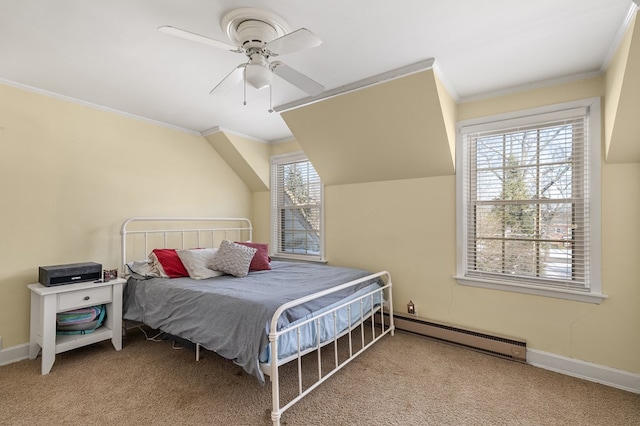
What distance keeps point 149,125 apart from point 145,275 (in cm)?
166

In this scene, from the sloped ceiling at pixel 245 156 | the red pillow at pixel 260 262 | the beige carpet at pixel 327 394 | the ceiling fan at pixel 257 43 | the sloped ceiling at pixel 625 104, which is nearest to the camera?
the ceiling fan at pixel 257 43

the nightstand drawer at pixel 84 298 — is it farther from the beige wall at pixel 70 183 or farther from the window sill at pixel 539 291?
the window sill at pixel 539 291

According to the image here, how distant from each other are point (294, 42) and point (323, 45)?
526 millimetres

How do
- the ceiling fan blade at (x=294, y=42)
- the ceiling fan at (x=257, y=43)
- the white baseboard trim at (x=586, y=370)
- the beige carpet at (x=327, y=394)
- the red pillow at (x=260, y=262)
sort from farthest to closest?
the red pillow at (x=260, y=262) < the white baseboard trim at (x=586, y=370) < the beige carpet at (x=327, y=394) < the ceiling fan at (x=257, y=43) < the ceiling fan blade at (x=294, y=42)

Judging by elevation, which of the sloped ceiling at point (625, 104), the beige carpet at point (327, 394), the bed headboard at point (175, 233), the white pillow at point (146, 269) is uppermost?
the sloped ceiling at point (625, 104)

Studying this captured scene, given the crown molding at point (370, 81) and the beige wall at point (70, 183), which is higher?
the crown molding at point (370, 81)

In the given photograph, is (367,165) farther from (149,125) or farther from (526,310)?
(149,125)

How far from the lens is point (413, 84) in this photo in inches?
92.6

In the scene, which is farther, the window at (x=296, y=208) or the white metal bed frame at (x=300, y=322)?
the window at (x=296, y=208)

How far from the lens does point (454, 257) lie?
2838 mm

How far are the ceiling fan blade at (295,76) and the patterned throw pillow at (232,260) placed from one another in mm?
1723

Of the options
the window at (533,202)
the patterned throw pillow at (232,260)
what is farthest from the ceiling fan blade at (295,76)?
the patterned throw pillow at (232,260)

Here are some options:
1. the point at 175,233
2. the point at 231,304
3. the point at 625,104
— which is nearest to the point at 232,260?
the point at 231,304

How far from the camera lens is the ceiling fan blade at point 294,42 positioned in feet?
4.71
